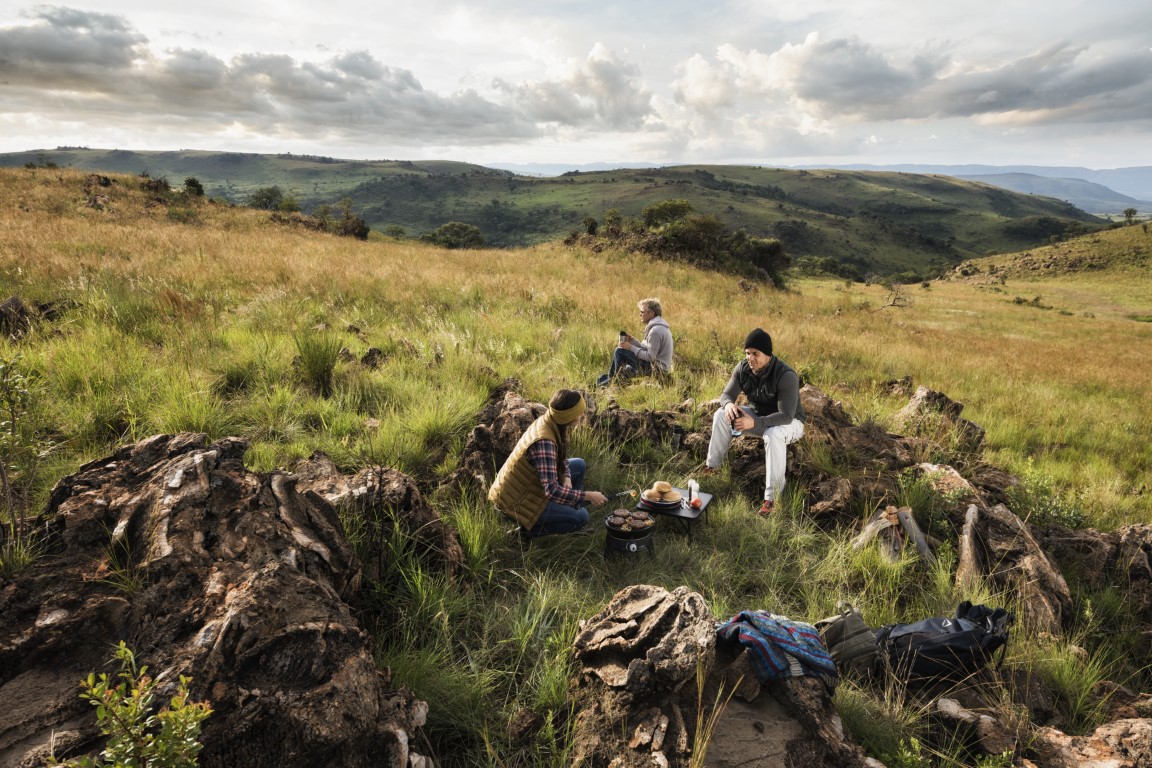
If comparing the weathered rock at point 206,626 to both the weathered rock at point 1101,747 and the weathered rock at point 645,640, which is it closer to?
the weathered rock at point 645,640

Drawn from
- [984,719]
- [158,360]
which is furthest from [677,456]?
[158,360]

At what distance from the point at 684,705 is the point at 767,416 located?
382 cm

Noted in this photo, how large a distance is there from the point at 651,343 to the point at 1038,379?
1207cm

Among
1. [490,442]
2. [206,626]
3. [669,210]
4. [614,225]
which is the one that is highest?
[669,210]

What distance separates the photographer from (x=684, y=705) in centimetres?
262

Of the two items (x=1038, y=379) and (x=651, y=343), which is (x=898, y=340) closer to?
(x=1038, y=379)

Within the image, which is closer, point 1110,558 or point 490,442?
point 1110,558

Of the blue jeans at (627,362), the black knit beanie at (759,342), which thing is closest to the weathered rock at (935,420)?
the black knit beanie at (759,342)

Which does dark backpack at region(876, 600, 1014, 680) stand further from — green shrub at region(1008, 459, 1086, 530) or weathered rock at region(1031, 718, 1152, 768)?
green shrub at region(1008, 459, 1086, 530)

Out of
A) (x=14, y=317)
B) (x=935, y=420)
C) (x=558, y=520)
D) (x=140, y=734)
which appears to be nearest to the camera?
(x=140, y=734)

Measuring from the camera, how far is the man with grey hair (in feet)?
27.7

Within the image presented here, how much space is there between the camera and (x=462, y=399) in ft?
19.9

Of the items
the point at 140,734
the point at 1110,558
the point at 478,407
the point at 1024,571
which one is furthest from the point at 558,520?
the point at 1110,558

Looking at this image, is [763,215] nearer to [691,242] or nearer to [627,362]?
[691,242]
